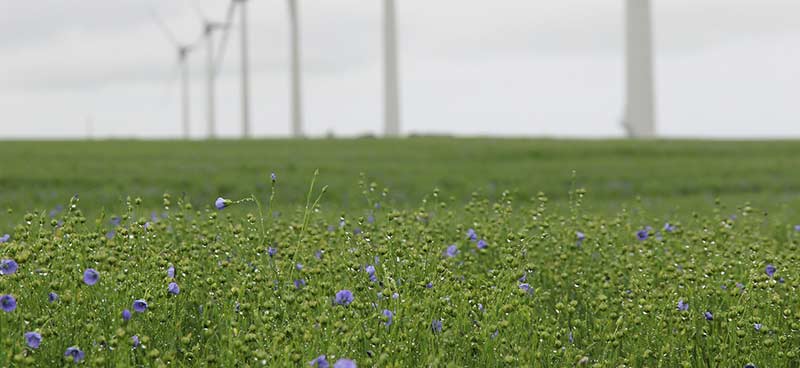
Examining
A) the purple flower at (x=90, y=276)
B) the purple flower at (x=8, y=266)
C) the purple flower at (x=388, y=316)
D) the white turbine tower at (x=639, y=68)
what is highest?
the white turbine tower at (x=639, y=68)

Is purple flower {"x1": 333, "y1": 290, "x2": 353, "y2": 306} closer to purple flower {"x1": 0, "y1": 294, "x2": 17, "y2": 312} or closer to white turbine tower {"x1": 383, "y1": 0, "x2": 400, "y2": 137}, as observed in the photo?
purple flower {"x1": 0, "y1": 294, "x2": 17, "y2": 312}

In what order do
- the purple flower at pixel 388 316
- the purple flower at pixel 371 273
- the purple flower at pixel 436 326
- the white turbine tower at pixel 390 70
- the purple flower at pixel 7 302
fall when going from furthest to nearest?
1. the white turbine tower at pixel 390 70
2. the purple flower at pixel 371 273
3. the purple flower at pixel 436 326
4. the purple flower at pixel 388 316
5. the purple flower at pixel 7 302

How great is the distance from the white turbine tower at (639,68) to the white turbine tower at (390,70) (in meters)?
7.29

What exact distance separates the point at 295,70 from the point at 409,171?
59.7 ft

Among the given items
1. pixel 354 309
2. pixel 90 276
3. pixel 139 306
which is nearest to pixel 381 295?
pixel 354 309

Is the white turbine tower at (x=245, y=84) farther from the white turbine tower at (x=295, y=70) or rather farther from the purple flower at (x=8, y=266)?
the purple flower at (x=8, y=266)

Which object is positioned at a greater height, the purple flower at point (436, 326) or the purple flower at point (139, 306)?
the purple flower at point (139, 306)

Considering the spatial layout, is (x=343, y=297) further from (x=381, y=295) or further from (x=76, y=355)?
(x=76, y=355)

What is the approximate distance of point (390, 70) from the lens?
94.6ft

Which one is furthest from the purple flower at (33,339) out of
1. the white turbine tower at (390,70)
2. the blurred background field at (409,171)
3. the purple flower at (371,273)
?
the white turbine tower at (390,70)

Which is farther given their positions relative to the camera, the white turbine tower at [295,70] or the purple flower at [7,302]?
the white turbine tower at [295,70]

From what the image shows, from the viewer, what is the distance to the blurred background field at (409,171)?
1279 cm

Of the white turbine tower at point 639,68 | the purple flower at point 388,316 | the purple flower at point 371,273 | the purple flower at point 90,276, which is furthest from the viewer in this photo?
the white turbine tower at point 639,68

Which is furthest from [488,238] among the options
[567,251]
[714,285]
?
[714,285]
